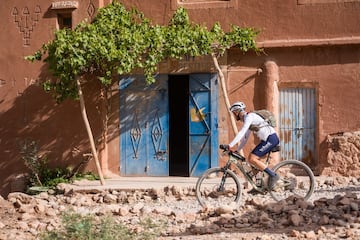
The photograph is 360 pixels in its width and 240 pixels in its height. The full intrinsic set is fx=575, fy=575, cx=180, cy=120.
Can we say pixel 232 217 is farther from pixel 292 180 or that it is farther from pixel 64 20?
pixel 64 20

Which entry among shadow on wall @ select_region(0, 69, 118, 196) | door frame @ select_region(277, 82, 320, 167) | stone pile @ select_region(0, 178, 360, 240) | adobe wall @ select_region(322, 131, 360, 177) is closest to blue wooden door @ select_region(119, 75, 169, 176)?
shadow on wall @ select_region(0, 69, 118, 196)

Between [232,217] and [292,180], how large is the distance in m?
1.52

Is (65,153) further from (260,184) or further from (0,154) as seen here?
(260,184)

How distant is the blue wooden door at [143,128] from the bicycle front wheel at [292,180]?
14.1 feet

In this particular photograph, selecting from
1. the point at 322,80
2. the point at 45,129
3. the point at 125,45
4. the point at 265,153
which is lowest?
the point at 265,153

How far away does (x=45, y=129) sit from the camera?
42.4 ft

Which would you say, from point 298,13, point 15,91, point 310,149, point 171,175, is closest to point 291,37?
point 298,13

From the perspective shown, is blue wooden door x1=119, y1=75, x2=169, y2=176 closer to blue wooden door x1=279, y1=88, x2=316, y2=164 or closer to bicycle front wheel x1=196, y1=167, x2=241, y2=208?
blue wooden door x1=279, y1=88, x2=316, y2=164

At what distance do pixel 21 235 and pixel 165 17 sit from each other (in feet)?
21.4

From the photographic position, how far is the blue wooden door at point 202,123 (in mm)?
12266

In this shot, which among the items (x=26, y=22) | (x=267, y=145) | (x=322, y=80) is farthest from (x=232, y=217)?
(x=26, y=22)

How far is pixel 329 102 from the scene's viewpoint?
11.7 m

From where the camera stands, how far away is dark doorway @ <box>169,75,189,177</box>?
14633 mm

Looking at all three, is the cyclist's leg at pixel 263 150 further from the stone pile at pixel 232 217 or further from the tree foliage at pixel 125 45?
the tree foliage at pixel 125 45
